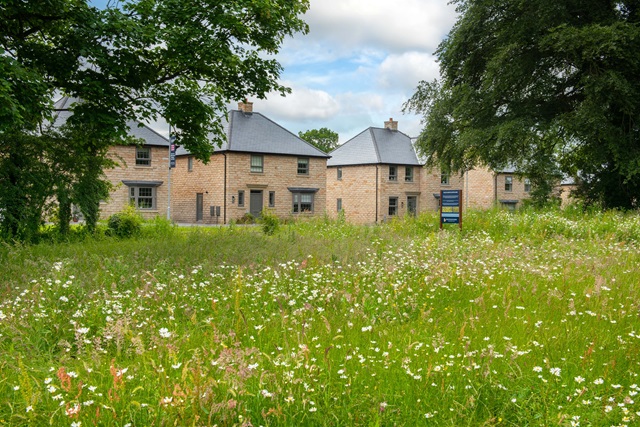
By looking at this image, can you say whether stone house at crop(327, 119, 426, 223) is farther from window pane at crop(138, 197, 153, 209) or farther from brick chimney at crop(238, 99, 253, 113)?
window pane at crop(138, 197, 153, 209)

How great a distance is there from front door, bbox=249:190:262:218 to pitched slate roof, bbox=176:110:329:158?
3384mm

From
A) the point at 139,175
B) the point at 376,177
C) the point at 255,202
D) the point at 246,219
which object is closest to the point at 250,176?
the point at 255,202

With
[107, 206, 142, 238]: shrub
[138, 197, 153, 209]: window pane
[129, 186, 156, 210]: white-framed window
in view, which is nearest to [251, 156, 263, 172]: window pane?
[129, 186, 156, 210]: white-framed window

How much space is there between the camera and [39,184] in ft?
48.7

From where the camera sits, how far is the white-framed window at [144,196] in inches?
1483

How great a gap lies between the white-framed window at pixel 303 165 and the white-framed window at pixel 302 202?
191 cm

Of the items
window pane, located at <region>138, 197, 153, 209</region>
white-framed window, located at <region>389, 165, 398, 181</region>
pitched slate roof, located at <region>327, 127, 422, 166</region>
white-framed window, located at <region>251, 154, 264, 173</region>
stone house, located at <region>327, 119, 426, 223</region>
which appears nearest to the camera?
window pane, located at <region>138, 197, 153, 209</region>

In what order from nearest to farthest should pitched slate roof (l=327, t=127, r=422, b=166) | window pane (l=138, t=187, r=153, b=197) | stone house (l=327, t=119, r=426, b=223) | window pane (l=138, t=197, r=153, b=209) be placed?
window pane (l=138, t=197, r=153, b=209) → window pane (l=138, t=187, r=153, b=197) → stone house (l=327, t=119, r=426, b=223) → pitched slate roof (l=327, t=127, r=422, b=166)

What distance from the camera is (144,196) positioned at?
38.0 m

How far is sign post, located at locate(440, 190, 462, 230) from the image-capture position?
1666cm

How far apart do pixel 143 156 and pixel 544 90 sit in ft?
89.1

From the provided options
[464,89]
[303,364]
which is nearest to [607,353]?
[303,364]

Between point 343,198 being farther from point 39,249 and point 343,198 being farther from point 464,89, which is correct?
point 39,249

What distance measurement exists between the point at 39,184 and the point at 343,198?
3784 centimetres
